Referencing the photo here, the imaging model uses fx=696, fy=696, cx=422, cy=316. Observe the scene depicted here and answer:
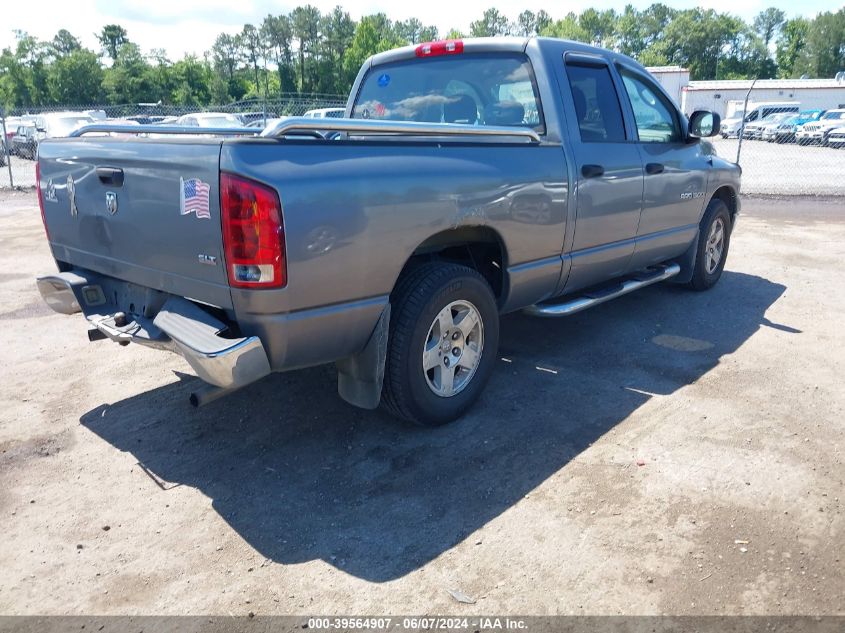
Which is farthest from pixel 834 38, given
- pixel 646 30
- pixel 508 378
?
pixel 508 378

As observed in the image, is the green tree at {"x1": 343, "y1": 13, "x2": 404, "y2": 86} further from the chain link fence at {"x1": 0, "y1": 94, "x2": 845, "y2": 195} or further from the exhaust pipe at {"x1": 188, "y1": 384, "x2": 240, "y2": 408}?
the exhaust pipe at {"x1": 188, "y1": 384, "x2": 240, "y2": 408}

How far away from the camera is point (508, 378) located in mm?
4688

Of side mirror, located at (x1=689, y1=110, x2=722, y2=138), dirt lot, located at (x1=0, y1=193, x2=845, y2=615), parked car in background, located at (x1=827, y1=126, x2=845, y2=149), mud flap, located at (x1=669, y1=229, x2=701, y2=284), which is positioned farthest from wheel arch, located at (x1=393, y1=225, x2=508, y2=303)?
parked car in background, located at (x1=827, y1=126, x2=845, y2=149)

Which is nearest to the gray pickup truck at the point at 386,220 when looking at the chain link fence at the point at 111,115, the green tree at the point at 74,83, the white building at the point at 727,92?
the chain link fence at the point at 111,115

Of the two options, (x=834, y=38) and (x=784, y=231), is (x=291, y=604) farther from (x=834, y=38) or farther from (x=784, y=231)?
(x=834, y=38)

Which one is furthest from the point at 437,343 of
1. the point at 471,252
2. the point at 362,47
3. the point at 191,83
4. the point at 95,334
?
the point at 362,47

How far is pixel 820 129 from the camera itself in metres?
30.6

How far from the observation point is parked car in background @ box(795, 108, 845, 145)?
29.9 m

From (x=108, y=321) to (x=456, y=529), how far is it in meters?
2.09

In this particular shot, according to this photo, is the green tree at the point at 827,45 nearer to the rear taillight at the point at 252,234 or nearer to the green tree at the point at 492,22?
the green tree at the point at 492,22

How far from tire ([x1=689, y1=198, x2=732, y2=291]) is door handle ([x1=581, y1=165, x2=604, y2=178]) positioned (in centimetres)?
223

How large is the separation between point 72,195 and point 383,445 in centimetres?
215

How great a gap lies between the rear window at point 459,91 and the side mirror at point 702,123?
1918 mm

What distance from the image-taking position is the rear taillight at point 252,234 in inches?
111
